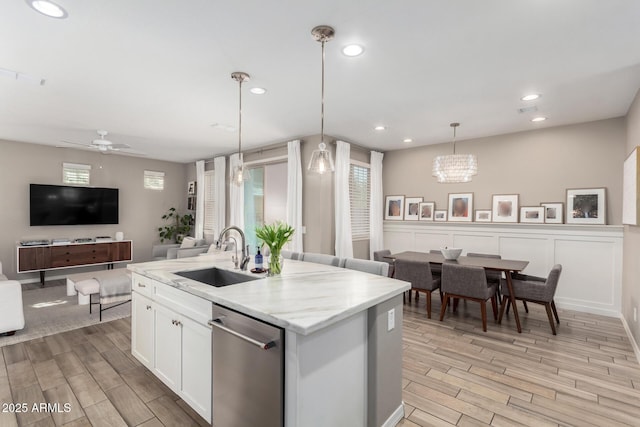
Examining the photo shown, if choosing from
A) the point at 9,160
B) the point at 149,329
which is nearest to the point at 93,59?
the point at 149,329

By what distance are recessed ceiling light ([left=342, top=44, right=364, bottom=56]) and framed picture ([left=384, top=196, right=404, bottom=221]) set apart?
399 cm

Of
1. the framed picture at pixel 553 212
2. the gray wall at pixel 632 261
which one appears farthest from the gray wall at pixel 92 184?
the gray wall at pixel 632 261

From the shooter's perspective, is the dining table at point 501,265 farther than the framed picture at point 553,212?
No

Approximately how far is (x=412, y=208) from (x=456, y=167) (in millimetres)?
1920

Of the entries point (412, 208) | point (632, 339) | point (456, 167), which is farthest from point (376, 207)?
point (632, 339)

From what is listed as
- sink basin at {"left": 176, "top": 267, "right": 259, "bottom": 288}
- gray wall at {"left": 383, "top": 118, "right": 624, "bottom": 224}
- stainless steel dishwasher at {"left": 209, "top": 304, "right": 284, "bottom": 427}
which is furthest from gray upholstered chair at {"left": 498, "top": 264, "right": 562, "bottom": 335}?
stainless steel dishwasher at {"left": 209, "top": 304, "right": 284, "bottom": 427}

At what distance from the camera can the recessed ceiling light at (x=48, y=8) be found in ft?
6.18

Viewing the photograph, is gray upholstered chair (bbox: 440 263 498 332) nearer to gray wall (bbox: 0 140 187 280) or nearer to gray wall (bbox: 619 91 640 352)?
gray wall (bbox: 619 91 640 352)

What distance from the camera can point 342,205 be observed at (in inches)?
208

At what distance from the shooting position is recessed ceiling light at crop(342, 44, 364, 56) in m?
2.38

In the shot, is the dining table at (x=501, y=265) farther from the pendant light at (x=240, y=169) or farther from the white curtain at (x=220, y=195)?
the white curtain at (x=220, y=195)

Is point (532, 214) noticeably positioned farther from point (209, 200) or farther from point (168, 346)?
point (209, 200)

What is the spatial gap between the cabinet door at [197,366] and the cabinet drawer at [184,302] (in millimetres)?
53

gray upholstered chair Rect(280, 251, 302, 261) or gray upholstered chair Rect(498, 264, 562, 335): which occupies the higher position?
gray upholstered chair Rect(280, 251, 302, 261)
